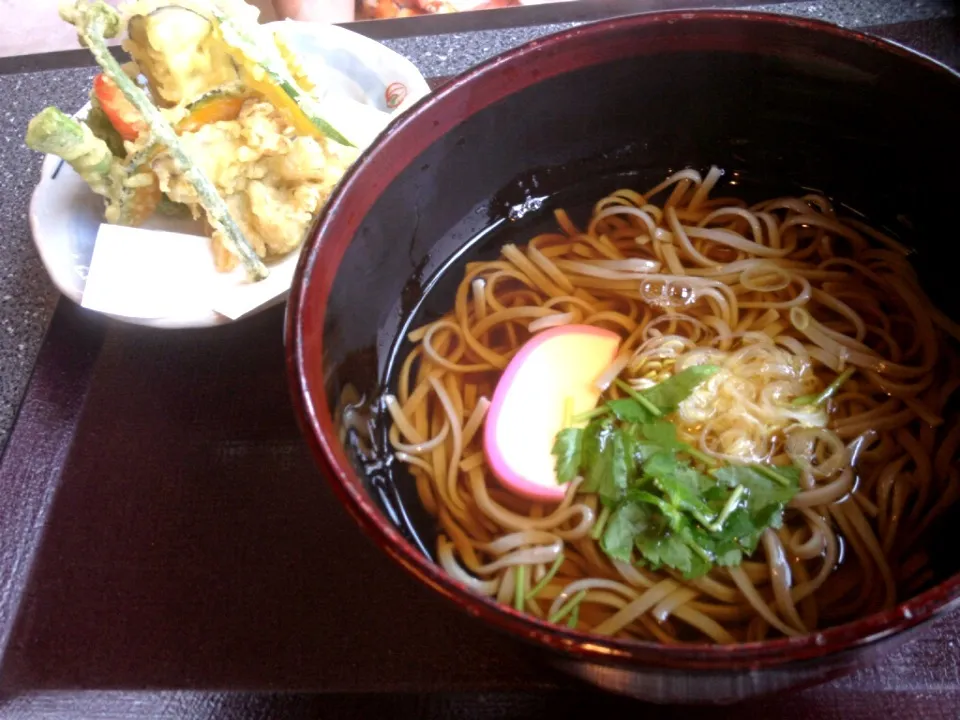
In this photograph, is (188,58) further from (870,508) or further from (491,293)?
(870,508)

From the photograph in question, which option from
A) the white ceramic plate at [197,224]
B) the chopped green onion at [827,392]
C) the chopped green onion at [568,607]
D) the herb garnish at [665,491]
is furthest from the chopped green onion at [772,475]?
the white ceramic plate at [197,224]

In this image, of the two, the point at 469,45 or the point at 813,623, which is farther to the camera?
the point at 469,45

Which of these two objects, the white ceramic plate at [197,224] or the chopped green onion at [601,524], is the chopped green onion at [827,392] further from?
the white ceramic plate at [197,224]

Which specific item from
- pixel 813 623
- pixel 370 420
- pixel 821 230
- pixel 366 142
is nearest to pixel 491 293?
pixel 370 420

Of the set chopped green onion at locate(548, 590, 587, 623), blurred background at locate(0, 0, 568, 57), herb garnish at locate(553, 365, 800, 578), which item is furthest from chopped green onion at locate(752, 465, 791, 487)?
blurred background at locate(0, 0, 568, 57)

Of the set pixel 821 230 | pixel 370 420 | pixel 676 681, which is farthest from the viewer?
pixel 821 230

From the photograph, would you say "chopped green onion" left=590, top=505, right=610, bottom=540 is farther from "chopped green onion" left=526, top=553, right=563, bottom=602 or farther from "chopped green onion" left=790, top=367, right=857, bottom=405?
"chopped green onion" left=790, top=367, right=857, bottom=405
